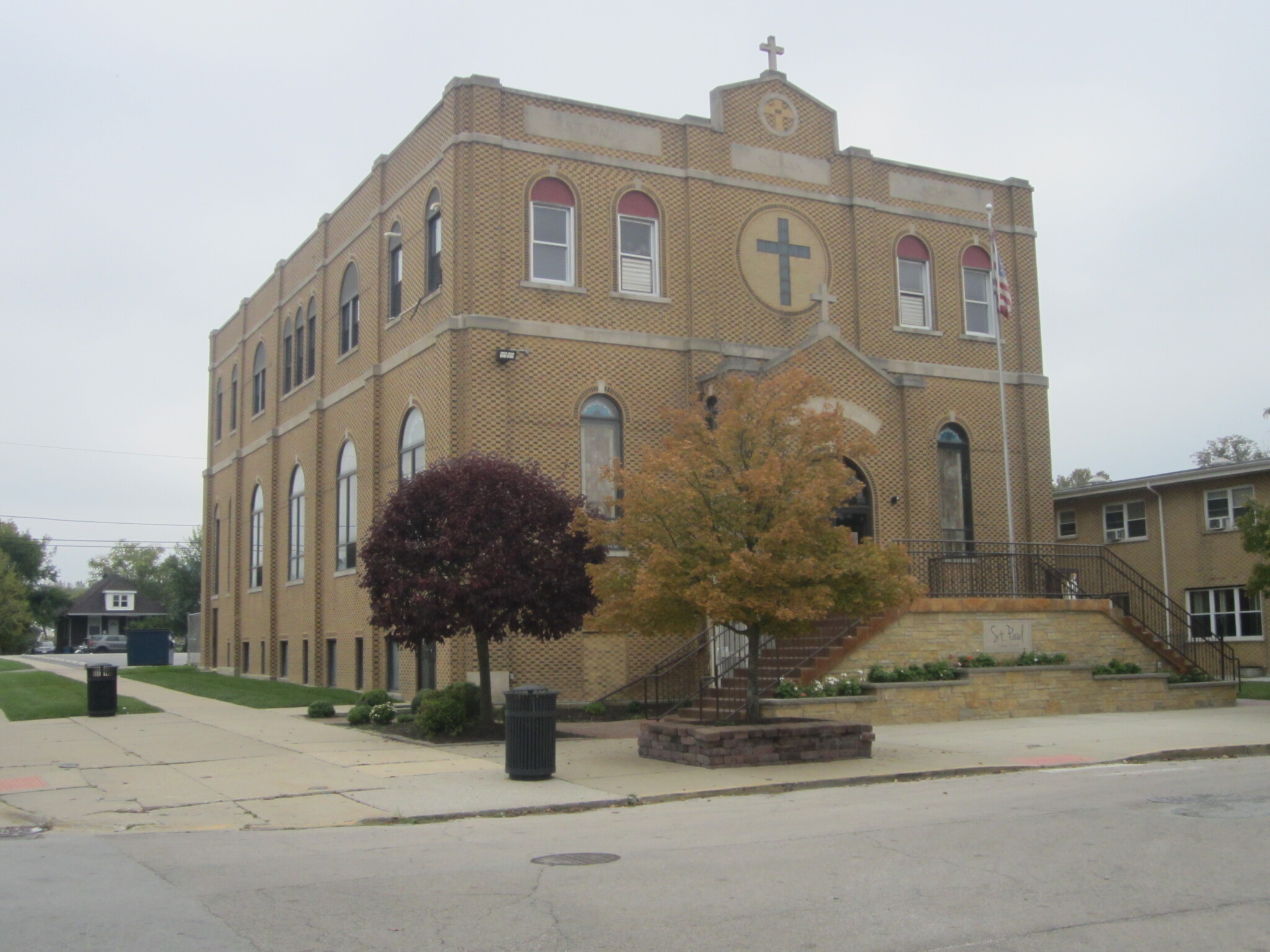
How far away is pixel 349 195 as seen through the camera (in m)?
29.3

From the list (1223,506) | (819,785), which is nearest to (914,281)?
(1223,506)

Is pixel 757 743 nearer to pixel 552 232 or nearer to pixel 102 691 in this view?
pixel 552 232

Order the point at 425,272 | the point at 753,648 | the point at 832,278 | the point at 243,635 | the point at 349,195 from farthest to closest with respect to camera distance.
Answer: the point at 243,635
the point at 349,195
the point at 832,278
the point at 425,272
the point at 753,648

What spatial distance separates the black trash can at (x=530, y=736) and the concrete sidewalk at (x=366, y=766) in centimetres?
22

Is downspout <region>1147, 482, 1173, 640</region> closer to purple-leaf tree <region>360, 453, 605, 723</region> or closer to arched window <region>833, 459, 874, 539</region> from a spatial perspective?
arched window <region>833, 459, 874, 539</region>

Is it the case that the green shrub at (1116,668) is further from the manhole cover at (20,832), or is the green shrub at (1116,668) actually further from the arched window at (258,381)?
the arched window at (258,381)

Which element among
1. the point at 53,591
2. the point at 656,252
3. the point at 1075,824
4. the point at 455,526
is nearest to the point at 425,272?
the point at 656,252

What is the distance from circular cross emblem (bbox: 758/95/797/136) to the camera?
26.4m

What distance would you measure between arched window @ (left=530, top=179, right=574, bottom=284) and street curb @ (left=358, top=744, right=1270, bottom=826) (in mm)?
12719

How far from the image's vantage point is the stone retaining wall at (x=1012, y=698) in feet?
63.6

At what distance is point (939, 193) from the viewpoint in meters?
28.3

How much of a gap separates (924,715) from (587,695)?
5.83 m

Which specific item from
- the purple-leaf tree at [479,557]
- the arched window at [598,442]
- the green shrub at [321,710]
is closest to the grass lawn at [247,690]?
the green shrub at [321,710]

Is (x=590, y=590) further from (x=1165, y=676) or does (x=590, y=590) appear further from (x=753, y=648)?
(x=1165, y=676)
